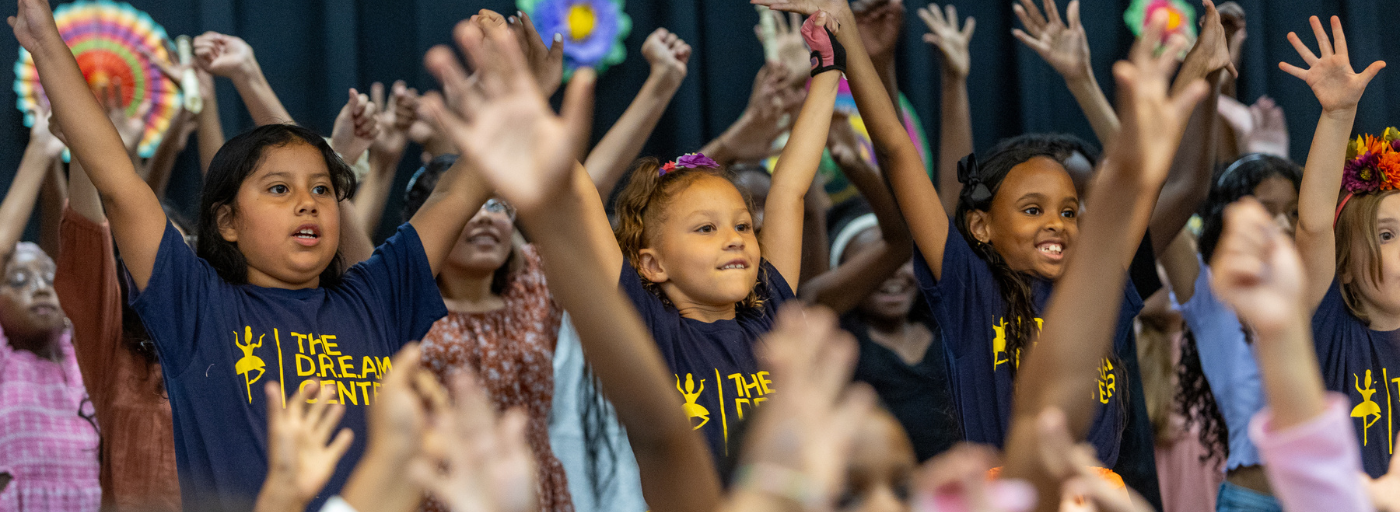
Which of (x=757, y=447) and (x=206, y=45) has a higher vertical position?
(x=206, y=45)

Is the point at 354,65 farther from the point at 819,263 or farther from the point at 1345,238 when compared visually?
the point at 1345,238

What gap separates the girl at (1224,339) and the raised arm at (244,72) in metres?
1.93

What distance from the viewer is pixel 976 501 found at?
0.88m

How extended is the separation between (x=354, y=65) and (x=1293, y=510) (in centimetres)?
236

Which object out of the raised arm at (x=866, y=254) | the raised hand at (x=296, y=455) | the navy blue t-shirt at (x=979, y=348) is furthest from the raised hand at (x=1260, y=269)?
the raised arm at (x=866, y=254)

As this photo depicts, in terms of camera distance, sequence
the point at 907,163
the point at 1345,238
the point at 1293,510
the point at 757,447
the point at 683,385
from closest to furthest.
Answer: the point at 757,447, the point at 1293,510, the point at 683,385, the point at 907,163, the point at 1345,238

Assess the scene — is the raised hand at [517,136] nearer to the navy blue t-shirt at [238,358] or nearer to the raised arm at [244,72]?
the navy blue t-shirt at [238,358]

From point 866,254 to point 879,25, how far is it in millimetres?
578

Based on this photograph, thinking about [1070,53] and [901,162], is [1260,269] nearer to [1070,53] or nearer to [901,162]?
[901,162]

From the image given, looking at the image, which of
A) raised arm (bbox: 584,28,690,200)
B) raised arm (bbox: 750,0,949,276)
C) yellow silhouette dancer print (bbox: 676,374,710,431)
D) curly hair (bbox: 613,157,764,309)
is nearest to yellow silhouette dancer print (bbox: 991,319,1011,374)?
raised arm (bbox: 750,0,949,276)

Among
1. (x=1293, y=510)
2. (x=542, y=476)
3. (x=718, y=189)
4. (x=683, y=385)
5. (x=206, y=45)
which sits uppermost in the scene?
(x=206, y=45)

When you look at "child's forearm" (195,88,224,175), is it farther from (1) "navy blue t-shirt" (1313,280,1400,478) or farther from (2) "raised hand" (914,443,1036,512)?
(1) "navy blue t-shirt" (1313,280,1400,478)

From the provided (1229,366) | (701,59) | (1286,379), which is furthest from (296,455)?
(701,59)

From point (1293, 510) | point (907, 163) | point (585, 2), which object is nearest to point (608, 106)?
point (585, 2)
